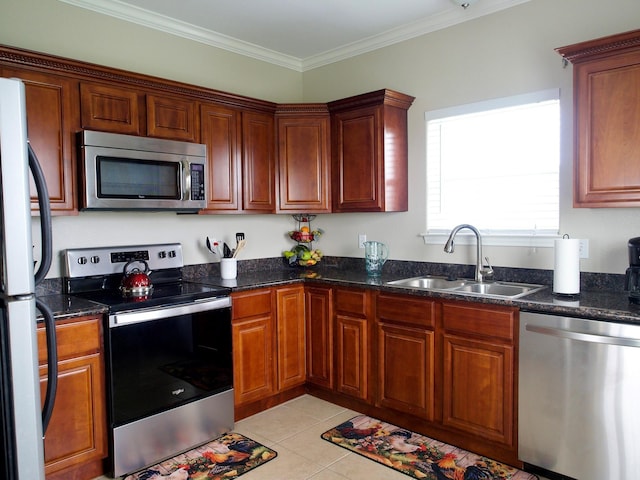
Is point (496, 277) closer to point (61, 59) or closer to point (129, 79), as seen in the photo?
point (129, 79)

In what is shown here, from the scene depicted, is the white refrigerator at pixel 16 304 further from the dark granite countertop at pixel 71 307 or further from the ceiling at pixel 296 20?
the ceiling at pixel 296 20

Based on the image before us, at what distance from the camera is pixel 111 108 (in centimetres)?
278

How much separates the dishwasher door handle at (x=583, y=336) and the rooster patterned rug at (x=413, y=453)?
0.77m

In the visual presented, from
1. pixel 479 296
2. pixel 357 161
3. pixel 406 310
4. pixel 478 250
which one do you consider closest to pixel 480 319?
pixel 479 296

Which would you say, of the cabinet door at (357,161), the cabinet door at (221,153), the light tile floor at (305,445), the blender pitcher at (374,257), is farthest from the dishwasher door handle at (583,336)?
the cabinet door at (221,153)

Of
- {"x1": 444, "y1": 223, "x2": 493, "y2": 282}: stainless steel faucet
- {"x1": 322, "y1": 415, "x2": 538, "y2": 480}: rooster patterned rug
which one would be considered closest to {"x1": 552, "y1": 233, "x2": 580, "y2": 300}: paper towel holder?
{"x1": 444, "y1": 223, "x2": 493, "y2": 282}: stainless steel faucet

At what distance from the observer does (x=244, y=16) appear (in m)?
3.33

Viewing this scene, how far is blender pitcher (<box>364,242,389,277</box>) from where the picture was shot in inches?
140

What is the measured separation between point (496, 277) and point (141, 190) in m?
2.30

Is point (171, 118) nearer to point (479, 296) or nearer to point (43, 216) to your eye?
point (43, 216)

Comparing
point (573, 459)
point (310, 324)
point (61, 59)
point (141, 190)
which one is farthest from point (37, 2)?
point (573, 459)

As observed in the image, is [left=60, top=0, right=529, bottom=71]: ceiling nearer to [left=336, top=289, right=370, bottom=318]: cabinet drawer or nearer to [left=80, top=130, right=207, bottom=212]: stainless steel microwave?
[left=80, top=130, right=207, bottom=212]: stainless steel microwave

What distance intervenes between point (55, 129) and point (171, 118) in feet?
2.31

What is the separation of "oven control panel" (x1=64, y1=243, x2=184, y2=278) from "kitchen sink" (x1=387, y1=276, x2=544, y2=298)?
151 centimetres
